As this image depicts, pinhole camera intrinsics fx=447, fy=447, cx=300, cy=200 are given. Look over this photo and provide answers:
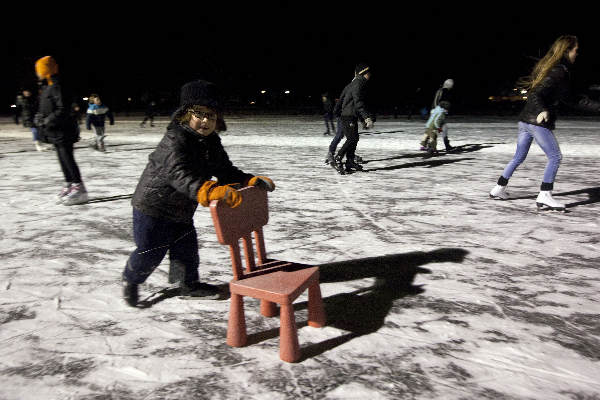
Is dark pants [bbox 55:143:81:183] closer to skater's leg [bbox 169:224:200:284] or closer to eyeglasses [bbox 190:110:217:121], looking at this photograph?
skater's leg [bbox 169:224:200:284]

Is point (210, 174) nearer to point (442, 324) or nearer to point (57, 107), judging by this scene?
point (442, 324)

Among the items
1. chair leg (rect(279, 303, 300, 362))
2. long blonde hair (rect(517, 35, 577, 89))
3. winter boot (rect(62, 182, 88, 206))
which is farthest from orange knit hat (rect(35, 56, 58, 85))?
long blonde hair (rect(517, 35, 577, 89))

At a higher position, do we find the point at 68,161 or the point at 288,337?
the point at 68,161

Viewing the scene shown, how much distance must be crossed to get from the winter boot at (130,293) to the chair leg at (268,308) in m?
0.83

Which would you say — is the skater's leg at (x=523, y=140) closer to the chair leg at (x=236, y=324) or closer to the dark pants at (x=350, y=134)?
the dark pants at (x=350, y=134)

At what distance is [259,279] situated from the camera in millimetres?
2205

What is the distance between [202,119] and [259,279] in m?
0.90

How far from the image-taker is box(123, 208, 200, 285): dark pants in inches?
104

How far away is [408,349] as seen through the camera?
7.32 feet

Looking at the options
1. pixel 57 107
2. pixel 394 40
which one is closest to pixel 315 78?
pixel 394 40

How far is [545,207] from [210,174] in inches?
162

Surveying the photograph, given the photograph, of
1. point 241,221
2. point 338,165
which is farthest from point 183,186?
point 338,165

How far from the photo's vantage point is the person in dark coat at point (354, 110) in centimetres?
711

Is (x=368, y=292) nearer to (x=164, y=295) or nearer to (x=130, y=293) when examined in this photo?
(x=164, y=295)
